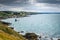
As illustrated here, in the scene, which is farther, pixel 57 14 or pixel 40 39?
pixel 57 14

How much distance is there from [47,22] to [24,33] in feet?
2.39

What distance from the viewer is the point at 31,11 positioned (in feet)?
16.2

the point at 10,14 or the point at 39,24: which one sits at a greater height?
the point at 10,14

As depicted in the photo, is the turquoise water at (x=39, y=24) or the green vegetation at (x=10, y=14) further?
the green vegetation at (x=10, y=14)

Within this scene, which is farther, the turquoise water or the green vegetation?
the green vegetation

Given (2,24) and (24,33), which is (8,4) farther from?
(24,33)

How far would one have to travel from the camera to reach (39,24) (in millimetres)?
4715

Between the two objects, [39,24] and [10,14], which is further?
[10,14]

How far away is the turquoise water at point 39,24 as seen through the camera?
4.66 m

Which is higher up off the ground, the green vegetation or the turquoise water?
the green vegetation

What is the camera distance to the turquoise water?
183 inches

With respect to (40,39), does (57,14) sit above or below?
above

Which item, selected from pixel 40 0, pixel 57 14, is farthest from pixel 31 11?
pixel 57 14

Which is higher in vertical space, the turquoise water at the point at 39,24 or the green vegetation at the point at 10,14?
the green vegetation at the point at 10,14
